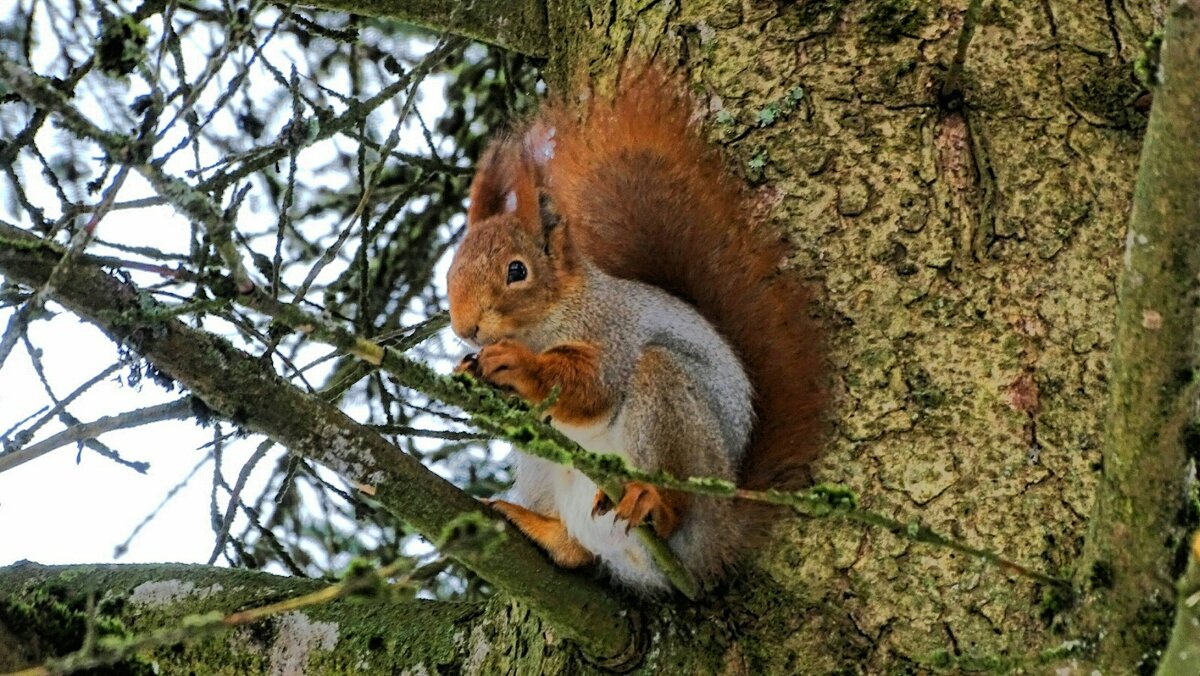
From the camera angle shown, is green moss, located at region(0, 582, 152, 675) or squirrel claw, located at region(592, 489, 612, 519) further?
squirrel claw, located at region(592, 489, 612, 519)

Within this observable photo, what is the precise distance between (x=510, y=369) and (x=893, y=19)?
747mm

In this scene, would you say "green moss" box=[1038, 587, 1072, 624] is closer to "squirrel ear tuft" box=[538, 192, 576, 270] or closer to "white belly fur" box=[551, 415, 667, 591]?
"white belly fur" box=[551, 415, 667, 591]

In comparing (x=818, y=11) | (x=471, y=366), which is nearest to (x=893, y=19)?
(x=818, y=11)

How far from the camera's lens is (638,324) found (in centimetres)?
190

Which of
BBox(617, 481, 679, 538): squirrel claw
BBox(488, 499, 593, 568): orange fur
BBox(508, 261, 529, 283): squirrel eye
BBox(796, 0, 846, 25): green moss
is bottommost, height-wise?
BBox(617, 481, 679, 538): squirrel claw

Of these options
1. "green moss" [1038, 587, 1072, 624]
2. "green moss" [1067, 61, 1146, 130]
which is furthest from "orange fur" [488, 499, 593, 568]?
"green moss" [1067, 61, 1146, 130]

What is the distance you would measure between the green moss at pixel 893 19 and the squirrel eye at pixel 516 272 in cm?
63

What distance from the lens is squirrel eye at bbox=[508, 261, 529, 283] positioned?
2000 millimetres

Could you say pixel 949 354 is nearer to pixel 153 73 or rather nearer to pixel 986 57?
pixel 986 57

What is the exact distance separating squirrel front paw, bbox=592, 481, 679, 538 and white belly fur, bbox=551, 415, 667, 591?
0.02m

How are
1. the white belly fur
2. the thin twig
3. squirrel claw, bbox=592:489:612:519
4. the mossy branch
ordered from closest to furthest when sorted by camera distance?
the mossy branch → the thin twig → squirrel claw, bbox=592:489:612:519 → the white belly fur

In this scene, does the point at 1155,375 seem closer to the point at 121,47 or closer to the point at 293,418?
the point at 293,418

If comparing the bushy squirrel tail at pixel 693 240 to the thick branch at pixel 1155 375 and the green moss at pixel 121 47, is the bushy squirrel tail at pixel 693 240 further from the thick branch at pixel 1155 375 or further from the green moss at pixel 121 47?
the green moss at pixel 121 47

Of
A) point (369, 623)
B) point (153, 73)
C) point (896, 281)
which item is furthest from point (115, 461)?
point (896, 281)
